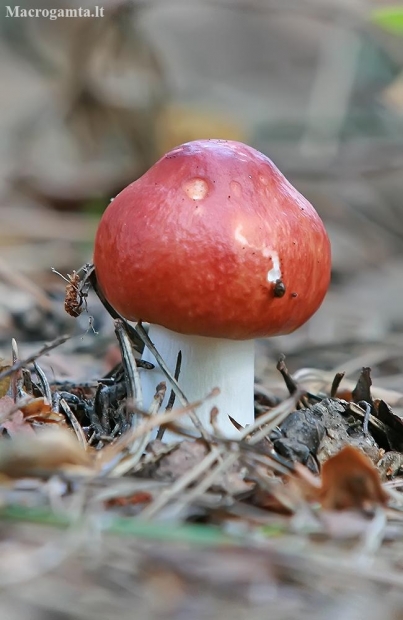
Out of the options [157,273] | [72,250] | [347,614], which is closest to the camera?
[347,614]

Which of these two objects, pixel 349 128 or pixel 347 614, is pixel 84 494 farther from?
pixel 349 128

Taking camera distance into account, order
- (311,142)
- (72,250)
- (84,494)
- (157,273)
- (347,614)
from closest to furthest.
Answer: (347,614) → (84,494) → (157,273) → (72,250) → (311,142)

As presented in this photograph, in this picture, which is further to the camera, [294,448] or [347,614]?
[294,448]

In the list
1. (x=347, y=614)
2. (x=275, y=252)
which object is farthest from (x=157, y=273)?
(x=347, y=614)

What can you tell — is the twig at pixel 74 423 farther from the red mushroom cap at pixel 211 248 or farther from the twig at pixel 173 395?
the red mushroom cap at pixel 211 248

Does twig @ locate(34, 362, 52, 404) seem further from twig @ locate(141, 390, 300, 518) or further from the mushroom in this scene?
twig @ locate(141, 390, 300, 518)

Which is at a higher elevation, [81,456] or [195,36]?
[195,36]

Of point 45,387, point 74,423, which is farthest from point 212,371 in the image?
point 45,387
